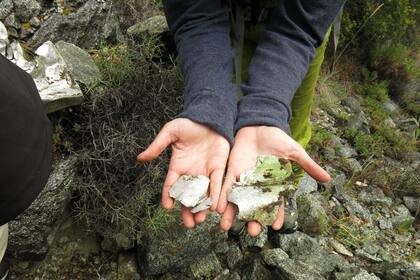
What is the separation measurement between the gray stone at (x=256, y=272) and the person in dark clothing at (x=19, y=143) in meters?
1.75

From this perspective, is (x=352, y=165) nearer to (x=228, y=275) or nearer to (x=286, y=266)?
(x=286, y=266)

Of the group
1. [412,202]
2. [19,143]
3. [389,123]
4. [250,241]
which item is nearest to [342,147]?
[412,202]

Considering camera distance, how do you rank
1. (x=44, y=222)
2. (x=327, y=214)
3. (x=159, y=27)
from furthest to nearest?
(x=327, y=214), (x=159, y=27), (x=44, y=222)

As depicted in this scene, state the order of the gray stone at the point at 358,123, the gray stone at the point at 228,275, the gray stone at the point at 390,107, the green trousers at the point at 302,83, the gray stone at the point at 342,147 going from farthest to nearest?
the gray stone at the point at 390,107, the gray stone at the point at 358,123, the gray stone at the point at 342,147, the gray stone at the point at 228,275, the green trousers at the point at 302,83

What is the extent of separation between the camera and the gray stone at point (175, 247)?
2.61 metres

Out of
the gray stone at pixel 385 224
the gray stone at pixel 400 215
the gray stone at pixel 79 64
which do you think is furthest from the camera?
the gray stone at pixel 400 215

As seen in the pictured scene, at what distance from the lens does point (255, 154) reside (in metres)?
1.80

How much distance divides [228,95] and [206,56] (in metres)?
0.21

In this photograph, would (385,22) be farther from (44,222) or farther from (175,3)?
(44,222)

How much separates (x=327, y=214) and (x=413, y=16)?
3.52 m

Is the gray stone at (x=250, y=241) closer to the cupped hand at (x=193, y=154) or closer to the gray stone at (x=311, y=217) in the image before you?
the gray stone at (x=311, y=217)

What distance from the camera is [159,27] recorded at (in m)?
3.12

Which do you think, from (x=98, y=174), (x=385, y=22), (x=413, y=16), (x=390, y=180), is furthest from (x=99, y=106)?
(x=413, y=16)

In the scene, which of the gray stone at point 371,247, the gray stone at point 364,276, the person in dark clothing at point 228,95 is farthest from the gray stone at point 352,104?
the person in dark clothing at point 228,95
